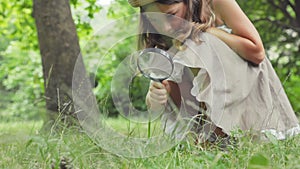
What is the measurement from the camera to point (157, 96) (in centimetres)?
214

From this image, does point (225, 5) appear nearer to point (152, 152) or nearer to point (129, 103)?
point (129, 103)

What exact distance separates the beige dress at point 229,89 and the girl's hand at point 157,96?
74mm

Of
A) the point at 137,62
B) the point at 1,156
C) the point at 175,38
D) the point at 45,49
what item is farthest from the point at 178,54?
the point at 45,49

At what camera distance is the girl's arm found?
2264 mm

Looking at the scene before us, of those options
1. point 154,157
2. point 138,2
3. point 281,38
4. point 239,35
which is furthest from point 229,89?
point 281,38

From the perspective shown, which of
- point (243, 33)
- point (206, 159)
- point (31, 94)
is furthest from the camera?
point (31, 94)

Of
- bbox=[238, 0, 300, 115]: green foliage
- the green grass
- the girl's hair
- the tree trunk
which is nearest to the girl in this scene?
the girl's hair

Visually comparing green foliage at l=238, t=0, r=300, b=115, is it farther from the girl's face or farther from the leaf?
the leaf

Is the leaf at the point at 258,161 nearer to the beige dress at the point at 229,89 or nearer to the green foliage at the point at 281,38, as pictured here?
the beige dress at the point at 229,89

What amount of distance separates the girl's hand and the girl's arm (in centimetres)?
33

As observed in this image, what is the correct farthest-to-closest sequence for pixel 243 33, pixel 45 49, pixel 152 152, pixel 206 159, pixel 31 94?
pixel 31 94 → pixel 45 49 → pixel 243 33 → pixel 152 152 → pixel 206 159

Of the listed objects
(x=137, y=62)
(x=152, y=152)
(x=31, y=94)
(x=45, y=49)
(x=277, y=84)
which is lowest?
(x=31, y=94)

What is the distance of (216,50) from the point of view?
2.25 meters

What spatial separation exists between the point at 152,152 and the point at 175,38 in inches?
26.2
